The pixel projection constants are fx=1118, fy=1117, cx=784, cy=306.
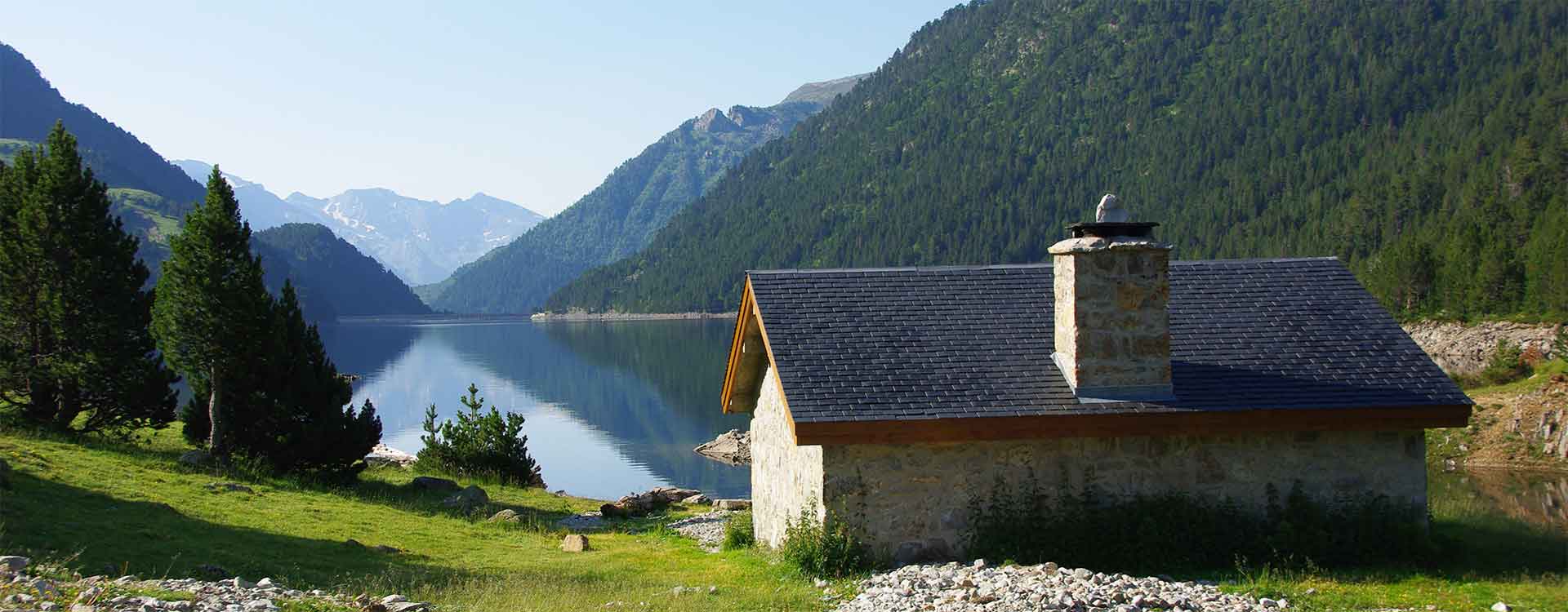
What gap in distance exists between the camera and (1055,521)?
12.7 metres

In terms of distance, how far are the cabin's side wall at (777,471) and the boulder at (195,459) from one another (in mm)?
11197

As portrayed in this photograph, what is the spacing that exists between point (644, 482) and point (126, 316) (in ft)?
55.3

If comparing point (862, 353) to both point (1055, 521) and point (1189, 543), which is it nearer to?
point (1055, 521)

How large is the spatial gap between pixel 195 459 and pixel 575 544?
9.33 metres

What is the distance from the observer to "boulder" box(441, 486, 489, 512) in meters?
21.4

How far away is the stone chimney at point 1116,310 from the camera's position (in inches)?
498

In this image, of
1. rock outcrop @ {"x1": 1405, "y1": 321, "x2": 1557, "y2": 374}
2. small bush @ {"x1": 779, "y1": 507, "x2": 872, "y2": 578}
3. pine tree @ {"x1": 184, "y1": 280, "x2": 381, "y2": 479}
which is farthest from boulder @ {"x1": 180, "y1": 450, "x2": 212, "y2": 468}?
rock outcrop @ {"x1": 1405, "y1": 321, "x2": 1557, "y2": 374}

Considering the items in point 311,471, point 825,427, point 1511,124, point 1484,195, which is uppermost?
point 1511,124

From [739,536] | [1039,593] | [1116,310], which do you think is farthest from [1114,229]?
[739,536]

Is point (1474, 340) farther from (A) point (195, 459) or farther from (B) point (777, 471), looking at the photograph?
(A) point (195, 459)

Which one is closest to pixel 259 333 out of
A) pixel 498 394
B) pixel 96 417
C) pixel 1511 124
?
pixel 96 417

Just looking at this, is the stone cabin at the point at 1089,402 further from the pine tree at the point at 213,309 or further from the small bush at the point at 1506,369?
the small bush at the point at 1506,369

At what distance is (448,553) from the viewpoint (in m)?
15.9

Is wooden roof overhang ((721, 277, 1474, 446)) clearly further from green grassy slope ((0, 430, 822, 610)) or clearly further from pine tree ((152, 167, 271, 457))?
pine tree ((152, 167, 271, 457))
